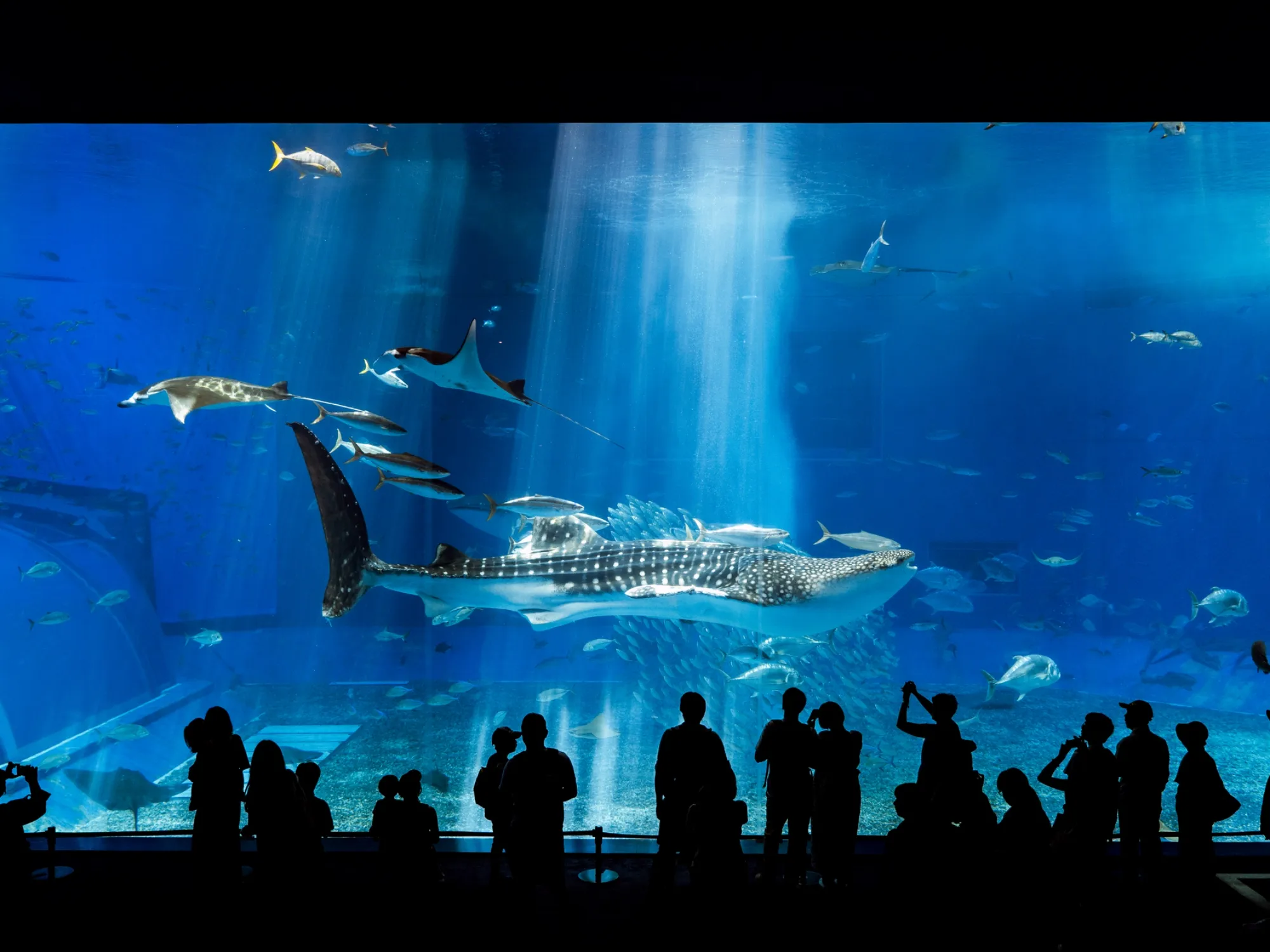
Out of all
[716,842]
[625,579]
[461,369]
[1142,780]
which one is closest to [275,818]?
[716,842]

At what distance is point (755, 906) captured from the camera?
3.05 metres

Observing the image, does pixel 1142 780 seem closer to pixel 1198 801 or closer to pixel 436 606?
pixel 1198 801

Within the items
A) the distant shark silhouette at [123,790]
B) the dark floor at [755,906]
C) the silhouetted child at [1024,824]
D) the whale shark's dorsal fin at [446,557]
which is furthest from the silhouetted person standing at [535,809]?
the distant shark silhouette at [123,790]

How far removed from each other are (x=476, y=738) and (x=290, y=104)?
9.16 m

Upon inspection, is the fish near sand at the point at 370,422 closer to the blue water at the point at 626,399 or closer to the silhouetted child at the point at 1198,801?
the blue water at the point at 626,399

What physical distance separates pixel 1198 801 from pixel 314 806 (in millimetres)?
3865

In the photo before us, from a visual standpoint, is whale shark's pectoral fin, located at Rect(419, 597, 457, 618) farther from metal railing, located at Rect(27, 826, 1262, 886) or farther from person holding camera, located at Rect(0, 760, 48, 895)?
person holding camera, located at Rect(0, 760, 48, 895)

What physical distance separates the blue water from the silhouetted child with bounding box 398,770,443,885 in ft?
14.2

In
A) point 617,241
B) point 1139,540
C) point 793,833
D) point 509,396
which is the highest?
point 617,241

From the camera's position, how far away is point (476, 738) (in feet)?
34.3

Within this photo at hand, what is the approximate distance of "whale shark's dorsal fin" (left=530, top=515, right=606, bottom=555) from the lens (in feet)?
22.0

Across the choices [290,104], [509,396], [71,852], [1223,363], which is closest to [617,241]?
[509,396]

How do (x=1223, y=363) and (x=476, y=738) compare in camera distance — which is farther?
(x=1223, y=363)

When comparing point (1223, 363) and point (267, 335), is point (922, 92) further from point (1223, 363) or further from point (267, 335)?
point (1223, 363)
